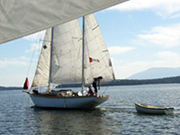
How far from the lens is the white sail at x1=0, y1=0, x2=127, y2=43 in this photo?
8.82 ft

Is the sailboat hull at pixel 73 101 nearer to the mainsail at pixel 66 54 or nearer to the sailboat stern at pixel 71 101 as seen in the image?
the sailboat stern at pixel 71 101

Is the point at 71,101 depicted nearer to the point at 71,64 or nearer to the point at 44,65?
the point at 71,64

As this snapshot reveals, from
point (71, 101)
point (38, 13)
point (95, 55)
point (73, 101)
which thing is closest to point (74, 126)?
point (73, 101)

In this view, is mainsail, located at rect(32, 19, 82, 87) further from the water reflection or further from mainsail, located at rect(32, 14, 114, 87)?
the water reflection

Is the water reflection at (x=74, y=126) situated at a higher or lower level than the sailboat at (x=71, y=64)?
lower

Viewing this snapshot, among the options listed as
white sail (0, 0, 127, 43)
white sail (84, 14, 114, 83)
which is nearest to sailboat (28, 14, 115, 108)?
white sail (84, 14, 114, 83)

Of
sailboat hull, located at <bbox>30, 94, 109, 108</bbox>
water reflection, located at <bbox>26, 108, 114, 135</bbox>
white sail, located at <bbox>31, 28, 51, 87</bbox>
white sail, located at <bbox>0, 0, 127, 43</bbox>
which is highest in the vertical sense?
white sail, located at <bbox>31, 28, 51, 87</bbox>

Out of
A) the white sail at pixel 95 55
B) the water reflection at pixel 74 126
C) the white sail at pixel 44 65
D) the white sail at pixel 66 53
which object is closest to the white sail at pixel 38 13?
the water reflection at pixel 74 126

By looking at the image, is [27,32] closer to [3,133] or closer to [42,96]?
[3,133]

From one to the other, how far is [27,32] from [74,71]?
3079 centimetres

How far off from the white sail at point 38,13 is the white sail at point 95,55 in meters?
28.3

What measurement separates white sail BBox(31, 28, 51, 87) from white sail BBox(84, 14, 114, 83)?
7107 millimetres

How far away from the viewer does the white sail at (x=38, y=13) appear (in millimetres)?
2689

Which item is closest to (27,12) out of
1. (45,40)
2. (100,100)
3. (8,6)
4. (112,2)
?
(8,6)
